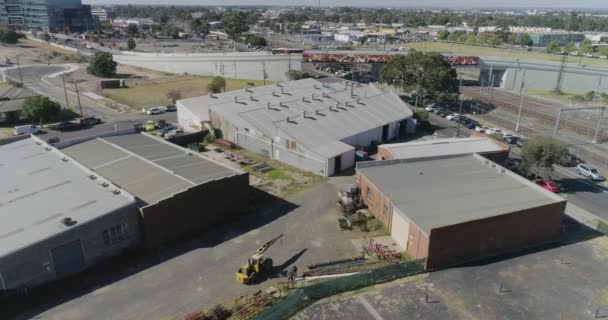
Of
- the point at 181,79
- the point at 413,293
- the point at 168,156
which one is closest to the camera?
the point at 413,293

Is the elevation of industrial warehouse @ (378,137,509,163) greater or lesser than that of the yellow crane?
greater

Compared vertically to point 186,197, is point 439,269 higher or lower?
lower

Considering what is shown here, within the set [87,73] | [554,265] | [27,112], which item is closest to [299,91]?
[27,112]

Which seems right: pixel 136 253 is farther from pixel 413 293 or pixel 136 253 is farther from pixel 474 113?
pixel 474 113

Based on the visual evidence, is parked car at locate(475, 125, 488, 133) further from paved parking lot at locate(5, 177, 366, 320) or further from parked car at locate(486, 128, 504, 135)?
paved parking lot at locate(5, 177, 366, 320)

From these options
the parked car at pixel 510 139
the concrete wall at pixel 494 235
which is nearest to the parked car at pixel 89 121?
the concrete wall at pixel 494 235

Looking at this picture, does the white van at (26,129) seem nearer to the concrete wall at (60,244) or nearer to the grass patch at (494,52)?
the concrete wall at (60,244)

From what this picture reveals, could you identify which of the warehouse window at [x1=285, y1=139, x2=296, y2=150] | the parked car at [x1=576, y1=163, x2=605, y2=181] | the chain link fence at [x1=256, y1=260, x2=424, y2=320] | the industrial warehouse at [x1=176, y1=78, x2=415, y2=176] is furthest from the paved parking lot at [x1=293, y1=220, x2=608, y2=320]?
the warehouse window at [x1=285, y1=139, x2=296, y2=150]
